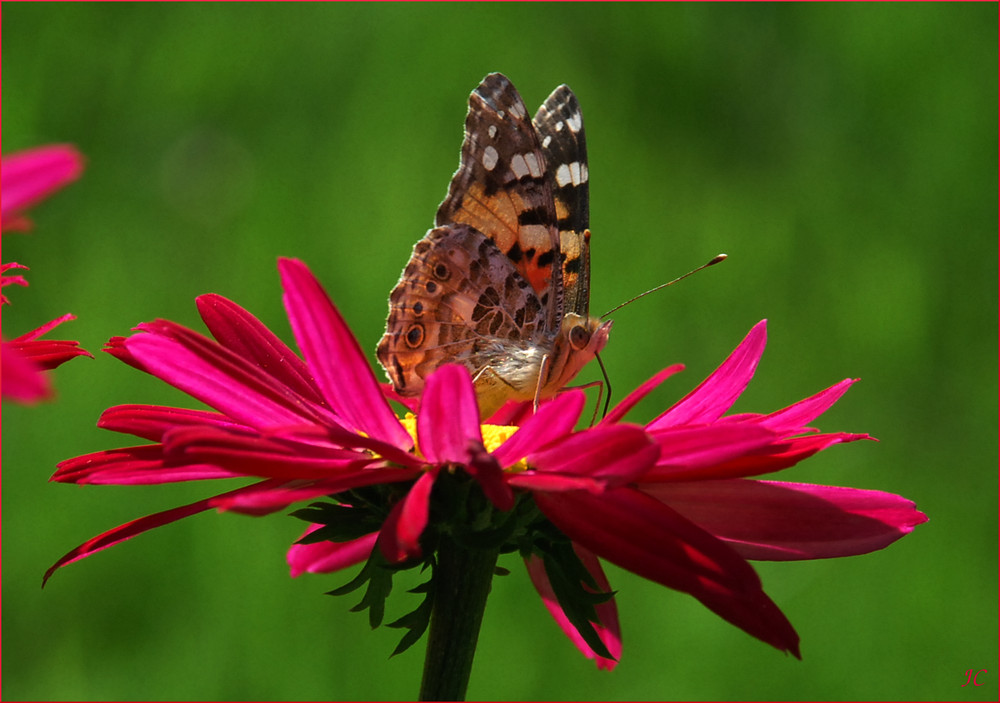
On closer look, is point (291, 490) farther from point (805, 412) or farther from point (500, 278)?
point (500, 278)

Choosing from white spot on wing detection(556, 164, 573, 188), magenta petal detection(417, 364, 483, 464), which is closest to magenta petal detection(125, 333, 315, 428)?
magenta petal detection(417, 364, 483, 464)

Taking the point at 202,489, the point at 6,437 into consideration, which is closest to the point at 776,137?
the point at 202,489

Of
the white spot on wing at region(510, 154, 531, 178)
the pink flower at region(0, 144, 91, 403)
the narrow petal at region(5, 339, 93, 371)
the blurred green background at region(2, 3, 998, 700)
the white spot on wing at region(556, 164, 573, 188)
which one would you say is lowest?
the blurred green background at region(2, 3, 998, 700)

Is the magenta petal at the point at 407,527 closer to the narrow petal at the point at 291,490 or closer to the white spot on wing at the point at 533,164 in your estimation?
the narrow petal at the point at 291,490

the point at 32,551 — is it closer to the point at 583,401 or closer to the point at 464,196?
the point at 464,196

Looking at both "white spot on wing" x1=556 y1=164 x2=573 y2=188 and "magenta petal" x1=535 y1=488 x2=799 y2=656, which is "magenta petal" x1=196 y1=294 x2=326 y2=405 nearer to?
"magenta petal" x1=535 y1=488 x2=799 y2=656

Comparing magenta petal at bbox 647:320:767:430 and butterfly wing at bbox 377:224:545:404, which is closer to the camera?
magenta petal at bbox 647:320:767:430
